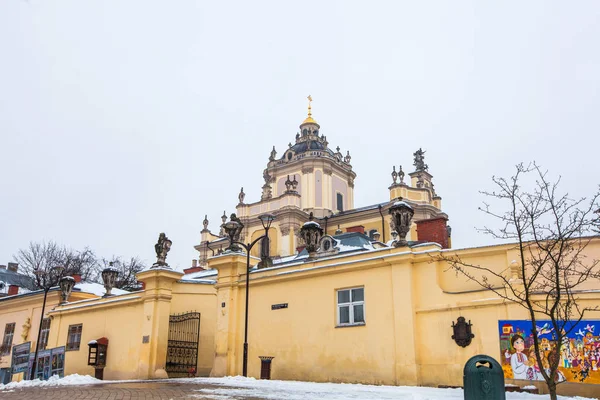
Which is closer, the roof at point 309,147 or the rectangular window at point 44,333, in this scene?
the rectangular window at point 44,333

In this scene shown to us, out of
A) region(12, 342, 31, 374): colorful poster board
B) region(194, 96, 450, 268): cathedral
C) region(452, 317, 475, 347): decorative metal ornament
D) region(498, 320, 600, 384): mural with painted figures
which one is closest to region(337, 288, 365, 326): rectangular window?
region(452, 317, 475, 347): decorative metal ornament

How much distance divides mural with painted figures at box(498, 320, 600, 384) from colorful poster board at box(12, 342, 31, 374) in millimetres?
22332

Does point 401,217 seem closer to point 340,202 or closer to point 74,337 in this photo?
point 74,337

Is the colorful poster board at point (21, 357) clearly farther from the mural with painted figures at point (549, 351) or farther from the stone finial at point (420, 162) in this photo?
the stone finial at point (420, 162)

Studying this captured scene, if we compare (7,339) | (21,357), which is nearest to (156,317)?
(21,357)

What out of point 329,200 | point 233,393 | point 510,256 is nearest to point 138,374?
point 233,393

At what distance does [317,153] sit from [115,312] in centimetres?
4332

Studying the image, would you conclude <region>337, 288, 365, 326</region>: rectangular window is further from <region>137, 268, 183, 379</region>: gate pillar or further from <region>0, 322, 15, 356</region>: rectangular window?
<region>0, 322, 15, 356</region>: rectangular window

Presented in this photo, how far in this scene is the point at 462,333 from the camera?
14469mm

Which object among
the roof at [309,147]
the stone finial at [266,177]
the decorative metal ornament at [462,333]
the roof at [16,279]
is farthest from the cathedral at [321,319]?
the roof at [309,147]

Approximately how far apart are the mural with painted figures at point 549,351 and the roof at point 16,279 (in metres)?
57.3

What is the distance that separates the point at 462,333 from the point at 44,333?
23235 millimetres

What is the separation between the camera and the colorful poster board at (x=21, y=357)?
2681 centimetres

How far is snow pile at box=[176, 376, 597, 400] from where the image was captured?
12016mm
